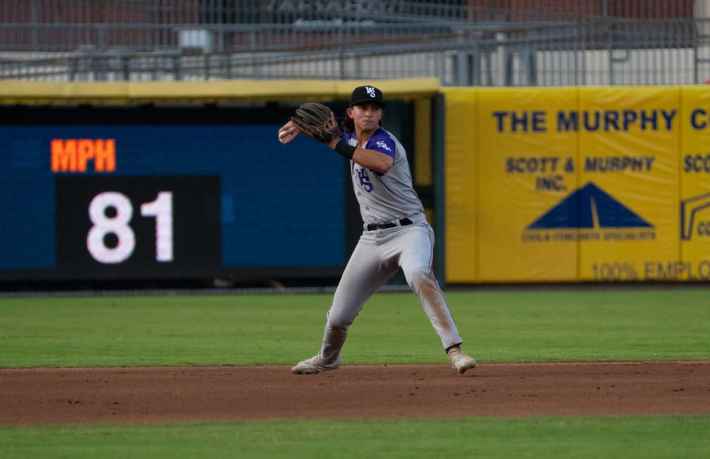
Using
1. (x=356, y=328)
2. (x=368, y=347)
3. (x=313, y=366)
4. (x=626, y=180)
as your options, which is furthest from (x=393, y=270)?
(x=626, y=180)

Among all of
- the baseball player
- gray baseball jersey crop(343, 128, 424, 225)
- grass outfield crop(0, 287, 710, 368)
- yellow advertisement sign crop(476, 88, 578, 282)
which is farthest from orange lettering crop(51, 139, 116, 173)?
gray baseball jersey crop(343, 128, 424, 225)

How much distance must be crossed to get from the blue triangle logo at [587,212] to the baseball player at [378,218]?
1004 cm

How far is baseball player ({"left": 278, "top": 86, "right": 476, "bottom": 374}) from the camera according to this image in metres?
9.98

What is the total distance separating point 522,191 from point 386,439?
42.1ft

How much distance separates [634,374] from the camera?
10.7 metres

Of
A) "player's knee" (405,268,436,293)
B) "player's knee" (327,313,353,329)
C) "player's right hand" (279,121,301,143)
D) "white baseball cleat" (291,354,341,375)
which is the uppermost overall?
"player's right hand" (279,121,301,143)

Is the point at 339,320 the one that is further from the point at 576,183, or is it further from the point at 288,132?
the point at 576,183

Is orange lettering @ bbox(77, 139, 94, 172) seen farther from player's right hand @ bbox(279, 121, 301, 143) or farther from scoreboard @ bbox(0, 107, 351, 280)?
player's right hand @ bbox(279, 121, 301, 143)

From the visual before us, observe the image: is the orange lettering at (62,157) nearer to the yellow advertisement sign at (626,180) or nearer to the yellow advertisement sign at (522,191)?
the yellow advertisement sign at (522,191)

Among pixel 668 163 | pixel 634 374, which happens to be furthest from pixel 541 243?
pixel 634 374

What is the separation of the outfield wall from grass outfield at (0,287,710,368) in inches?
17.7

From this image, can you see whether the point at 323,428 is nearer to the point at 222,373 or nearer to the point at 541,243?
the point at 222,373

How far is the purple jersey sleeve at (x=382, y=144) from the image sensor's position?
9930mm

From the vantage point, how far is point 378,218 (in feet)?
33.7
